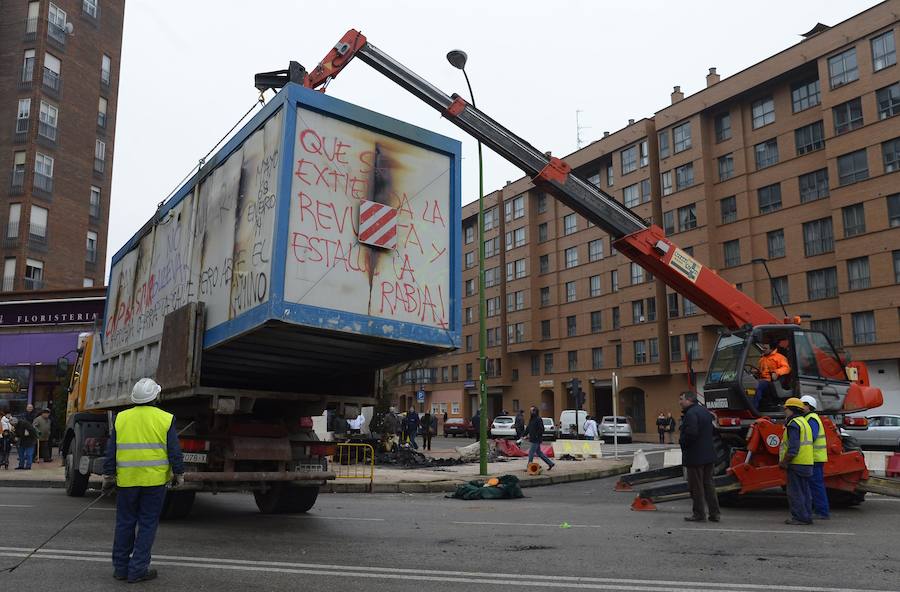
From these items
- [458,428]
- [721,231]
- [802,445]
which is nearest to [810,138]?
[721,231]

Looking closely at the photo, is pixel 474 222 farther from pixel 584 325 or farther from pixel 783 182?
pixel 783 182

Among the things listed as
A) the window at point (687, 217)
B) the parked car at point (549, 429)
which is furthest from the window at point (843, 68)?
the parked car at point (549, 429)

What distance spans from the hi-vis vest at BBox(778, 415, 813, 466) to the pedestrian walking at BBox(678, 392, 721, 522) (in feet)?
2.81

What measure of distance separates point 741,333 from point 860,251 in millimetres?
28143

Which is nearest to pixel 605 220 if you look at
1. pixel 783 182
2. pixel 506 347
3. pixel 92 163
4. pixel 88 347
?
pixel 88 347

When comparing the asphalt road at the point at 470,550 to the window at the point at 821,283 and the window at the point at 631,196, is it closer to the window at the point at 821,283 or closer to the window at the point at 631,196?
Answer: the window at the point at 821,283

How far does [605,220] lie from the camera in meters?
13.8

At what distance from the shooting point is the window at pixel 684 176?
45594mm

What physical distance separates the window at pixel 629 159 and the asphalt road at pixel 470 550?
41.4 meters

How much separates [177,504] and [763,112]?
41304 millimetres

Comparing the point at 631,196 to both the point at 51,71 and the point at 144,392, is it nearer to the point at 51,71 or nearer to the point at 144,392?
the point at 51,71

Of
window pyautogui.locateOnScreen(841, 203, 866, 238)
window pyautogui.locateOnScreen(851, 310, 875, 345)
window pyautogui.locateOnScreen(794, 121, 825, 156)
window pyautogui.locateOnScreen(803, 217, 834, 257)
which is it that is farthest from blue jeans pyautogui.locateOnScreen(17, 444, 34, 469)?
window pyautogui.locateOnScreen(794, 121, 825, 156)

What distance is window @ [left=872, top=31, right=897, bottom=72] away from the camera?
3518cm

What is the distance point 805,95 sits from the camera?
40.2 metres
